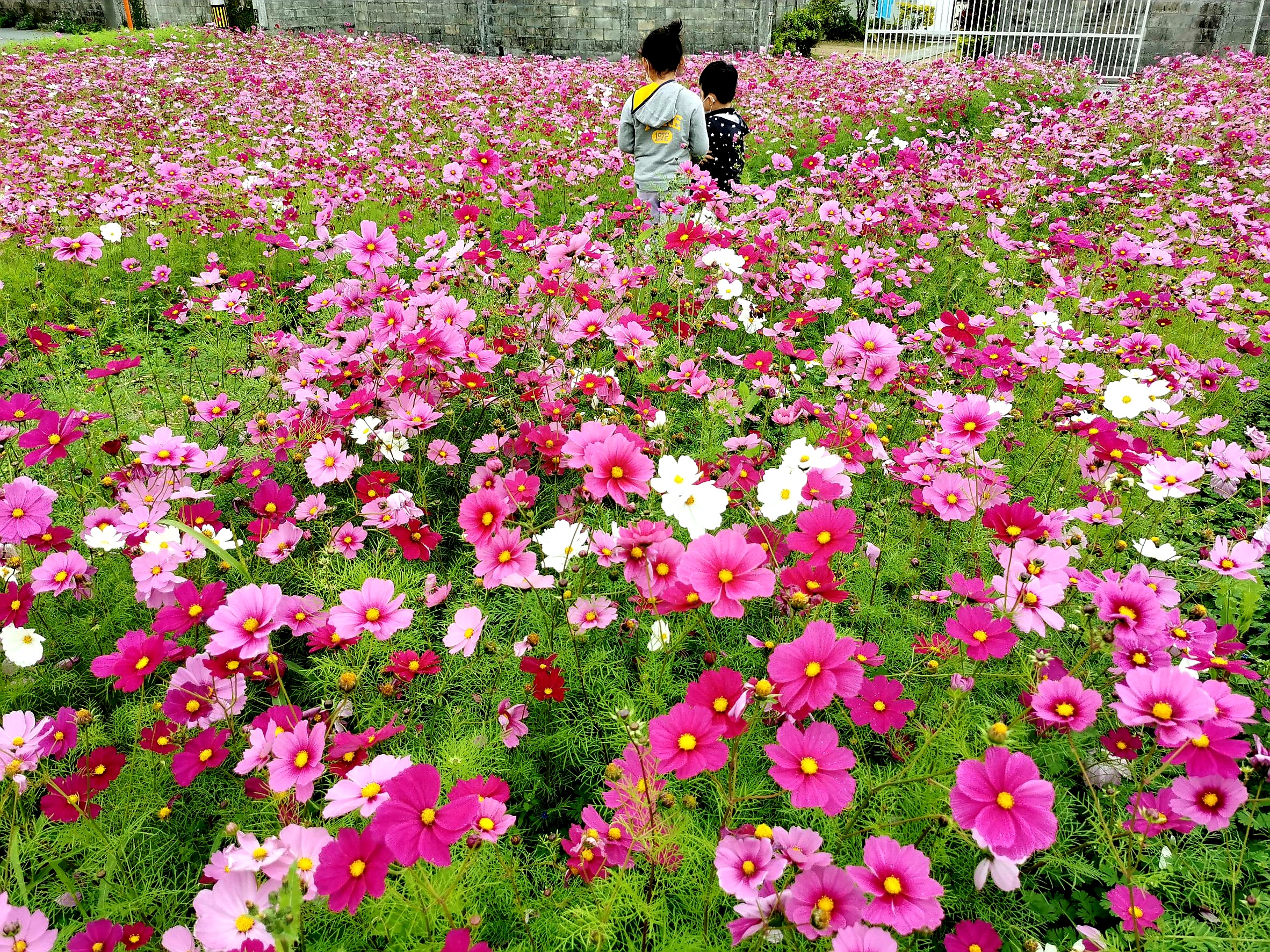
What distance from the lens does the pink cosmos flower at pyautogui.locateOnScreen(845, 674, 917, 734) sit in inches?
45.3

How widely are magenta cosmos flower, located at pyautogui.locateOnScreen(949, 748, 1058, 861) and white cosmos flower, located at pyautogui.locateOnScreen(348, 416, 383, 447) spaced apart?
1.53 meters

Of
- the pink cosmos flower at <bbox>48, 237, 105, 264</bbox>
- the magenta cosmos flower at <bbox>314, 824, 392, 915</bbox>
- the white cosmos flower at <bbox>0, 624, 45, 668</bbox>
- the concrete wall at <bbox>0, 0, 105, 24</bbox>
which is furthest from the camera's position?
the concrete wall at <bbox>0, 0, 105, 24</bbox>

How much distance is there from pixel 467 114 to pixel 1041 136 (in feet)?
16.7

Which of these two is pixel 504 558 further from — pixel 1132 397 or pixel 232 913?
pixel 1132 397

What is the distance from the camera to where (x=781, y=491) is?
1.30m

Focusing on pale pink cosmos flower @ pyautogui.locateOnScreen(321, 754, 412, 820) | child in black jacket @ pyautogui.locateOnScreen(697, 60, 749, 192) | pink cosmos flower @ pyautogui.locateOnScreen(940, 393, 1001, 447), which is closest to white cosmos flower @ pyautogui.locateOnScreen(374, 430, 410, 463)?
pale pink cosmos flower @ pyautogui.locateOnScreen(321, 754, 412, 820)

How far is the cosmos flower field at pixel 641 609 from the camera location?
37.7 inches

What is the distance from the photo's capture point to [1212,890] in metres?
1.23

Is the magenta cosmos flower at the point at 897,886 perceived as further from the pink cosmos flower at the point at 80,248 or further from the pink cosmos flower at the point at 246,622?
the pink cosmos flower at the point at 80,248

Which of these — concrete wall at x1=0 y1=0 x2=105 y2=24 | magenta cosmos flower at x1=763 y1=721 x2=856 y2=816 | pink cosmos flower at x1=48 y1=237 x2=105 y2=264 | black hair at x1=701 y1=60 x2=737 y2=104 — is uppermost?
concrete wall at x1=0 y1=0 x2=105 y2=24

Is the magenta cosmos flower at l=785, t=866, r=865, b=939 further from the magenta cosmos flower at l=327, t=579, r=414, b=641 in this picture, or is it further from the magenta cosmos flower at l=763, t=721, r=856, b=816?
the magenta cosmos flower at l=327, t=579, r=414, b=641

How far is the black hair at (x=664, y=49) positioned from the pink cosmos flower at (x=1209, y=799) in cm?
423

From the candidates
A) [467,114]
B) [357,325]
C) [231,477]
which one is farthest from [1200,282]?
[467,114]

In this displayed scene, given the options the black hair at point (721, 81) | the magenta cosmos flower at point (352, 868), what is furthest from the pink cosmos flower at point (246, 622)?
the black hair at point (721, 81)
